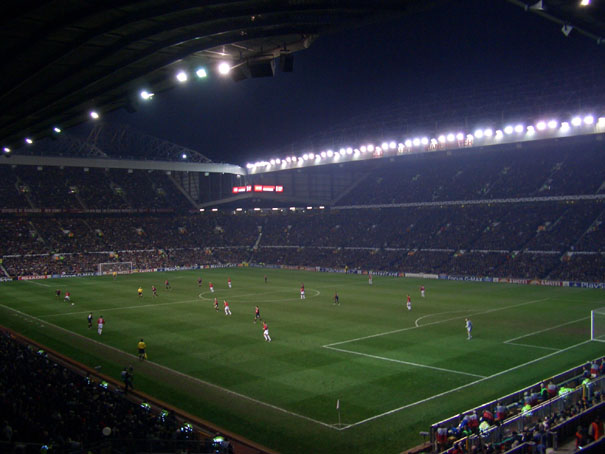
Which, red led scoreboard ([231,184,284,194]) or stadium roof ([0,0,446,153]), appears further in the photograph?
red led scoreboard ([231,184,284,194])

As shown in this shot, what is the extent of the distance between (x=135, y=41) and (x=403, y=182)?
79.6m

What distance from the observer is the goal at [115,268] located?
255 ft

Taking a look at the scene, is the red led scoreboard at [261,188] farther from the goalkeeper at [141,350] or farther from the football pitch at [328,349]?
the goalkeeper at [141,350]

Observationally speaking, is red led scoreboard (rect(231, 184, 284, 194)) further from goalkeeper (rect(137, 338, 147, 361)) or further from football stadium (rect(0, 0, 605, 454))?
goalkeeper (rect(137, 338, 147, 361))

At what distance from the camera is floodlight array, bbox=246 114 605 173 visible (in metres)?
52.5

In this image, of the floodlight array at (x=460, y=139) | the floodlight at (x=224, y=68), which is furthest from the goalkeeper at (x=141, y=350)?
the floodlight array at (x=460, y=139)

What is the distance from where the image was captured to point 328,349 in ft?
95.6

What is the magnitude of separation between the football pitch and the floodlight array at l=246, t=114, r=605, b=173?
15.7 meters

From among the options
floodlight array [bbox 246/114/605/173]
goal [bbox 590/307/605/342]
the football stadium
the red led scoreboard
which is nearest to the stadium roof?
the football stadium

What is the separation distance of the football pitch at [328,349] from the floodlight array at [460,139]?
51.6ft

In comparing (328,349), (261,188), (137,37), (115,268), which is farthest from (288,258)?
(137,37)

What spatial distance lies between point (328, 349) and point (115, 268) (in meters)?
57.3

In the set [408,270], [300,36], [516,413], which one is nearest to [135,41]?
[300,36]

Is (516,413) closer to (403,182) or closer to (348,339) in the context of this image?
(348,339)
